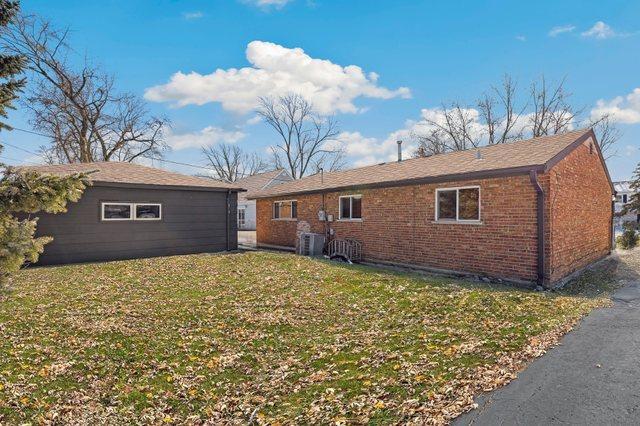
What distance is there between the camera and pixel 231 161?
5125 cm

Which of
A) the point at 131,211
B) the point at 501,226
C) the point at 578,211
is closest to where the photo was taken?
the point at 501,226

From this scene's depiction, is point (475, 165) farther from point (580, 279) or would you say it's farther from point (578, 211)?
point (580, 279)

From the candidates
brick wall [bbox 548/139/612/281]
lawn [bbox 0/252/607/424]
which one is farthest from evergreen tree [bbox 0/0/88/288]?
brick wall [bbox 548/139/612/281]

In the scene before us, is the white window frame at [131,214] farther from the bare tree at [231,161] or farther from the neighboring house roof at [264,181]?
the bare tree at [231,161]

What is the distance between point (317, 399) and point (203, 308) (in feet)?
12.4

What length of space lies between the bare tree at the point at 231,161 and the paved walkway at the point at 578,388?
4748cm

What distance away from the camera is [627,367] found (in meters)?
4.28

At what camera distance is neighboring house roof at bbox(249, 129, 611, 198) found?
29.9 feet

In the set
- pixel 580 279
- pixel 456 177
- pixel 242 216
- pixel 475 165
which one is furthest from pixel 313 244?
pixel 242 216

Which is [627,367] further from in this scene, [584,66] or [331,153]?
[331,153]

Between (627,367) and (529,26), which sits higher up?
(529,26)

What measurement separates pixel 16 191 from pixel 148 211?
36.5ft

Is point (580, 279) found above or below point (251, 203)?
below

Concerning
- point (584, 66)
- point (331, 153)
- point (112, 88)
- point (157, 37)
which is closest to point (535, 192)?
point (584, 66)
